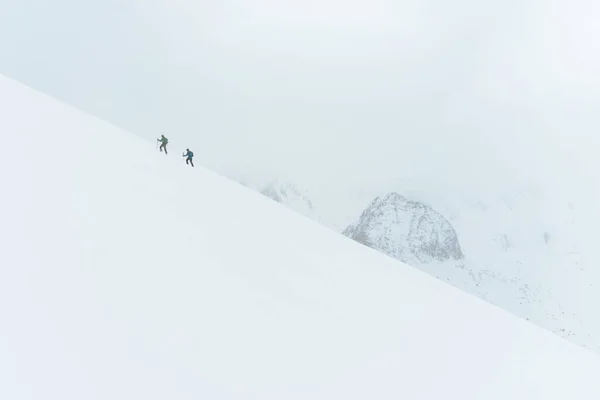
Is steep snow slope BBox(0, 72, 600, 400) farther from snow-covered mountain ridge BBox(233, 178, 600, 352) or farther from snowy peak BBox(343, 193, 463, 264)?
snowy peak BBox(343, 193, 463, 264)

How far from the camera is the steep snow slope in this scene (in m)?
3.19

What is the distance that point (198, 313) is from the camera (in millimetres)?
4207

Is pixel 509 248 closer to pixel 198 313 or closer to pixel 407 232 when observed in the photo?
pixel 407 232

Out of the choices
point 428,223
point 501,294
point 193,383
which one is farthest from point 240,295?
point 428,223

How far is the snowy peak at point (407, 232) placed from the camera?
146 metres

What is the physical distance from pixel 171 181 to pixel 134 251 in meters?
5.16

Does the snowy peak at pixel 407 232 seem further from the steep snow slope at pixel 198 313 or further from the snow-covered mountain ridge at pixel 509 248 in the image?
the steep snow slope at pixel 198 313

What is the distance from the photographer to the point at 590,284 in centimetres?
10919

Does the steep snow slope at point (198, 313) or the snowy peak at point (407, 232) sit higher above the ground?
the snowy peak at point (407, 232)

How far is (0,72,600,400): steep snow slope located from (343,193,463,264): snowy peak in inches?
5395

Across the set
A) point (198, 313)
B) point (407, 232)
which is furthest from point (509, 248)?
point (198, 313)

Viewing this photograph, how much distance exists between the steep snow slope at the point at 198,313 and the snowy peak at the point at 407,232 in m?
137

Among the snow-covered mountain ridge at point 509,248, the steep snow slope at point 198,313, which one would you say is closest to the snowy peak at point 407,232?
the snow-covered mountain ridge at point 509,248

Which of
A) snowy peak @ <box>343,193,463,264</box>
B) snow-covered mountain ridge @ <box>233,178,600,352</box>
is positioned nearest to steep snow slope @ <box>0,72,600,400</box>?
snow-covered mountain ridge @ <box>233,178,600,352</box>
